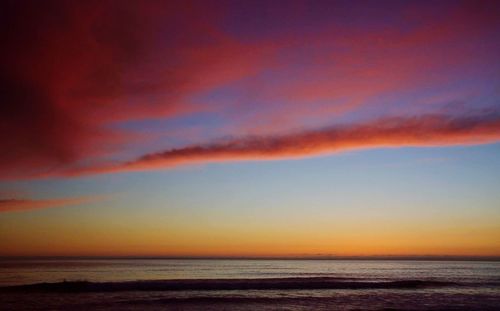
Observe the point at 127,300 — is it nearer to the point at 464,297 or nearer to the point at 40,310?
the point at 40,310

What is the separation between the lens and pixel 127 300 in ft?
83.0

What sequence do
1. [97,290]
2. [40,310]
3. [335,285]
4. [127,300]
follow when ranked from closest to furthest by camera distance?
[40,310]
[127,300]
[97,290]
[335,285]

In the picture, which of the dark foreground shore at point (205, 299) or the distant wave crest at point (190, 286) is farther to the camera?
the distant wave crest at point (190, 286)

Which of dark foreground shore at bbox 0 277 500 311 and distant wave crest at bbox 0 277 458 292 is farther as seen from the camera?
distant wave crest at bbox 0 277 458 292

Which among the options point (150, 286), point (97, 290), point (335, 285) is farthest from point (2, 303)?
point (335, 285)

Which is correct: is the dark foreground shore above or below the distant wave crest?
below

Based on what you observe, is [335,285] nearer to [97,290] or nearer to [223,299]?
[223,299]

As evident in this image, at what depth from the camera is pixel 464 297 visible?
27781 millimetres

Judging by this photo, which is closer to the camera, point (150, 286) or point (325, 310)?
point (325, 310)

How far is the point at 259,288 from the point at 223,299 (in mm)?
8952

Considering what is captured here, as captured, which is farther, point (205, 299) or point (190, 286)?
point (190, 286)

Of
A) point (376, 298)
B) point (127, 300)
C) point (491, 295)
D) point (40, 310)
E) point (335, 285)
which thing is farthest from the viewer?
point (335, 285)

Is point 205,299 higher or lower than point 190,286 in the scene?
lower

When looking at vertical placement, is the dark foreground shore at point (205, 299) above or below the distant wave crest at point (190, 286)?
below
